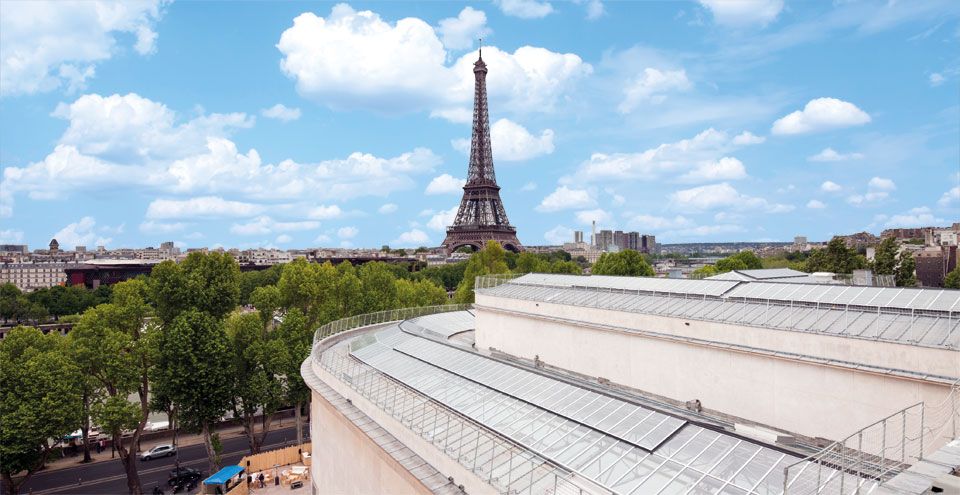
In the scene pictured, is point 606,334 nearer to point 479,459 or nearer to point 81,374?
point 479,459

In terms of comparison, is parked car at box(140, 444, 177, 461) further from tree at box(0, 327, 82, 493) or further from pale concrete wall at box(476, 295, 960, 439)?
pale concrete wall at box(476, 295, 960, 439)

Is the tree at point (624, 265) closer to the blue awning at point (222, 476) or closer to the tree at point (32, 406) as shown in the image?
the blue awning at point (222, 476)

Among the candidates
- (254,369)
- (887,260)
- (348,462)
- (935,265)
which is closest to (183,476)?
(254,369)

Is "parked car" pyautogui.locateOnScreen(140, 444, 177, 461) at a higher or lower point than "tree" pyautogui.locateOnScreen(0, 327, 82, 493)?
lower

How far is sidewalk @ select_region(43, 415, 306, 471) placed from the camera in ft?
124

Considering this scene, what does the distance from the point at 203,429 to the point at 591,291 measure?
25.7 m

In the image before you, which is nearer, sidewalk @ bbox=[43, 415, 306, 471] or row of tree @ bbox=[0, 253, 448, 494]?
row of tree @ bbox=[0, 253, 448, 494]

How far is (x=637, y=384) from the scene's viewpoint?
19.8m

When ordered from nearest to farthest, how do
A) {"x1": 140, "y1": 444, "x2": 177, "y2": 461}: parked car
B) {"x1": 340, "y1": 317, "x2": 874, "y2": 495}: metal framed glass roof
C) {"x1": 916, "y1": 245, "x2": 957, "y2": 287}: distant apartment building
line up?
{"x1": 340, "y1": 317, "x2": 874, "y2": 495}: metal framed glass roof, {"x1": 140, "y1": 444, "x2": 177, "y2": 461}: parked car, {"x1": 916, "y1": 245, "x2": 957, "y2": 287}: distant apartment building

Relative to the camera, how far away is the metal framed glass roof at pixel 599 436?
10.9m

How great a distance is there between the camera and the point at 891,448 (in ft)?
40.9

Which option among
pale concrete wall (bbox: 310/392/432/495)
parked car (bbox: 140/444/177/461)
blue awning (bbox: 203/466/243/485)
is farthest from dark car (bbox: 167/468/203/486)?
pale concrete wall (bbox: 310/392/432/495)

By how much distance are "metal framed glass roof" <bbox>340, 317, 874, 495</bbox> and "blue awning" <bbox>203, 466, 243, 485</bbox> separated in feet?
54.7

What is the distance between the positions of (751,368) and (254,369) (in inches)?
1159
